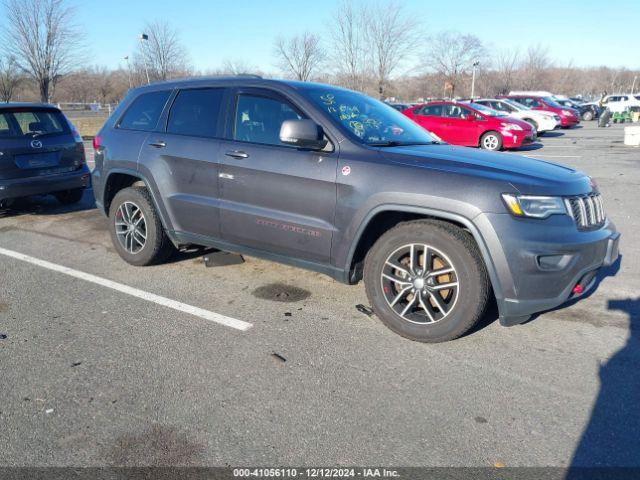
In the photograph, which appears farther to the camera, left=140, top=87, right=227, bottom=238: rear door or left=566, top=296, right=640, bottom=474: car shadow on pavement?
left=140, top=87, right=227, bottom=238: rear door

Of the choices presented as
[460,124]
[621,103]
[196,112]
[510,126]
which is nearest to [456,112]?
[460,124]

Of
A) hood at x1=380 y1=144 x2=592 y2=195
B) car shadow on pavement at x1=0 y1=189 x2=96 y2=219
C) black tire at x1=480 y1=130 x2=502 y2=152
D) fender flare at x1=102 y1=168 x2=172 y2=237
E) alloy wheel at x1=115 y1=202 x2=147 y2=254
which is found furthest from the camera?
black tire at x1=480 y1=130 x2=502 y2=152

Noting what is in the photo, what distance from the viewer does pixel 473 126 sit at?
1533 cm

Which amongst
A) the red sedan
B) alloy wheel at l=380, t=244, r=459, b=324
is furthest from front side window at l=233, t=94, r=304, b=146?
the red sedan

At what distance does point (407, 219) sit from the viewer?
3.67m

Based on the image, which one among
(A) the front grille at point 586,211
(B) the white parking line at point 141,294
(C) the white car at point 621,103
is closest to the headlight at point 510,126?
(A) the front grille at point 586,211

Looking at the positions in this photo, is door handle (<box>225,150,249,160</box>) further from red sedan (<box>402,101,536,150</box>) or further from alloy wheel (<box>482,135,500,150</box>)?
alloy wheel (<box>482,135,500,150</box>)

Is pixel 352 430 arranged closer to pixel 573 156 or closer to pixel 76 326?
pixel 76 326

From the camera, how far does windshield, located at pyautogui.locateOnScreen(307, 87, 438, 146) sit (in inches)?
154

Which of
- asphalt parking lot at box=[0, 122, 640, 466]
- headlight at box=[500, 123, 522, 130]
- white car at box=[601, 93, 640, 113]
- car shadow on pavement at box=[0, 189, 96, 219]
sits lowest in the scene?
asphalt parking lot at box=[0, 122, 640, 466]

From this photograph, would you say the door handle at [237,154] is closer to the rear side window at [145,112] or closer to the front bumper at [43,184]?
the rear side window at [145,112]

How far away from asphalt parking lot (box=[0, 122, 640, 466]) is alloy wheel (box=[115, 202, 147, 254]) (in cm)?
49

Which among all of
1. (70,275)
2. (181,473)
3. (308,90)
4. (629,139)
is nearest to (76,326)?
(70,275)

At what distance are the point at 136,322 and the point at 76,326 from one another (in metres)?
0.44
